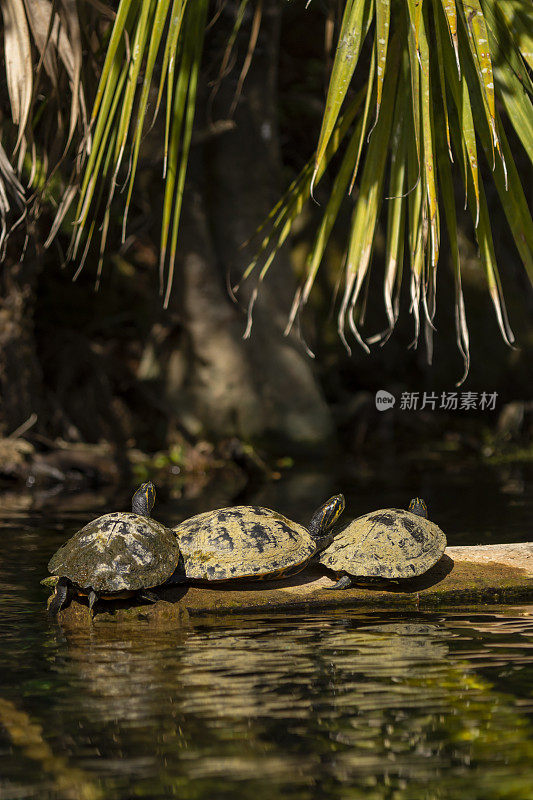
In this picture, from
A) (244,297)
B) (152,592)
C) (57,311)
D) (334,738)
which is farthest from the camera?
(57,311)

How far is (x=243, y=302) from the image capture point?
14766 millimetres

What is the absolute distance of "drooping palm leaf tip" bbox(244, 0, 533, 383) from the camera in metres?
4.04

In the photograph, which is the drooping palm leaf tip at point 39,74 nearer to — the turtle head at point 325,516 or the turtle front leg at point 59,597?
the turtle front leg at point 59,597

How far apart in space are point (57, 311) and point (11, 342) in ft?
10.2

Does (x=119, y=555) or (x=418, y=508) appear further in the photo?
(x=418, y=508)

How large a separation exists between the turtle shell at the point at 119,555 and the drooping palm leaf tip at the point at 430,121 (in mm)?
1383

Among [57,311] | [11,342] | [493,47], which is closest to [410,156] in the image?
[493,47]

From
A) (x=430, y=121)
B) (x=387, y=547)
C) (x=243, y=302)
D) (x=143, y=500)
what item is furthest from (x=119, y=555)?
(x=243, y=302)

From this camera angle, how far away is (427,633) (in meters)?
4.41

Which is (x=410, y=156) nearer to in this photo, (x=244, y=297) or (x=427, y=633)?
(x=427, y=633)

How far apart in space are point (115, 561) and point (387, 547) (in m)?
1.32

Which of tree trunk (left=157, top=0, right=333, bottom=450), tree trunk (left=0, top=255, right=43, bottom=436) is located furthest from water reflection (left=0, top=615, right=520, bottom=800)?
tree trunk (left=157, top=0, right=333, bottom=450)

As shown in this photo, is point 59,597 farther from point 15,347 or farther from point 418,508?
point 15,347

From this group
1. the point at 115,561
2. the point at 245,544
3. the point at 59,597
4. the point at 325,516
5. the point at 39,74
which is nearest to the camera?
the point at 115,561
